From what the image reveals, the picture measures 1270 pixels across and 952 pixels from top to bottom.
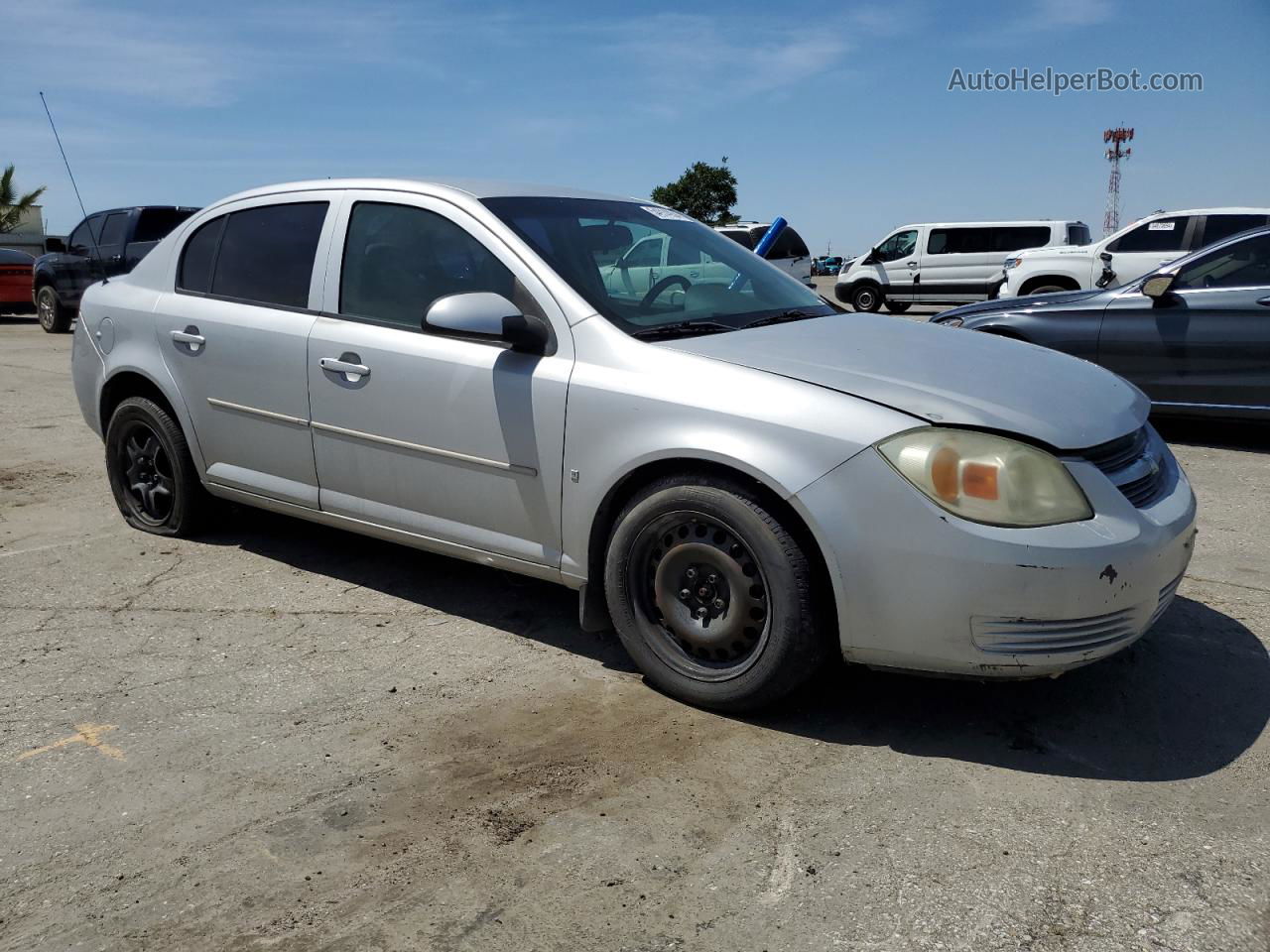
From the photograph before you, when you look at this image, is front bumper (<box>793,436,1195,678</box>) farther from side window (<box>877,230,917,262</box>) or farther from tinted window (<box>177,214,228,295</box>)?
side window (<box>877,230,917,262</box>)

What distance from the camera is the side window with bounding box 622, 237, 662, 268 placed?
13.8 feet

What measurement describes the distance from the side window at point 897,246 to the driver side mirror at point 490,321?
67.8ft

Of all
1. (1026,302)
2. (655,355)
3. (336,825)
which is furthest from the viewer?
(1026,302)

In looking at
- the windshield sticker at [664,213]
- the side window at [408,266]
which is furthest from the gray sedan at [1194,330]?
the side window at [408,266]

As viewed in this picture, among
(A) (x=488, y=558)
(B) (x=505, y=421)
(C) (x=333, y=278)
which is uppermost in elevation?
(C) (x=333, y=278)

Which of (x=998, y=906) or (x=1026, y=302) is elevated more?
(x=1026, y=302)

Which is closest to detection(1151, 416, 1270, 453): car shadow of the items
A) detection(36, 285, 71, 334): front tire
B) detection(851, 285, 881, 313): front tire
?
detection(851, 285, 881, 313): front tire

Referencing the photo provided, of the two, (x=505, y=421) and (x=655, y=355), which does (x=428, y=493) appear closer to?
(x=505, y=421)

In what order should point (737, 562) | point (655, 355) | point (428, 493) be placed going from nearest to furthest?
point (737, 562)
point (655, 355)
point (428, 493)

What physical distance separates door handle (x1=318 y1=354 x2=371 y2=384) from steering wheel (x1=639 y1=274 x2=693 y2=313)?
106 cm

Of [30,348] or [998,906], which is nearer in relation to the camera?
[998,906]

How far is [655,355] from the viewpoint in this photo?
3574 mm

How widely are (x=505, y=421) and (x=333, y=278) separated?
1.14 m

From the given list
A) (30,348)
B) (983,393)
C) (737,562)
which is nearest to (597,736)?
(737,562)
